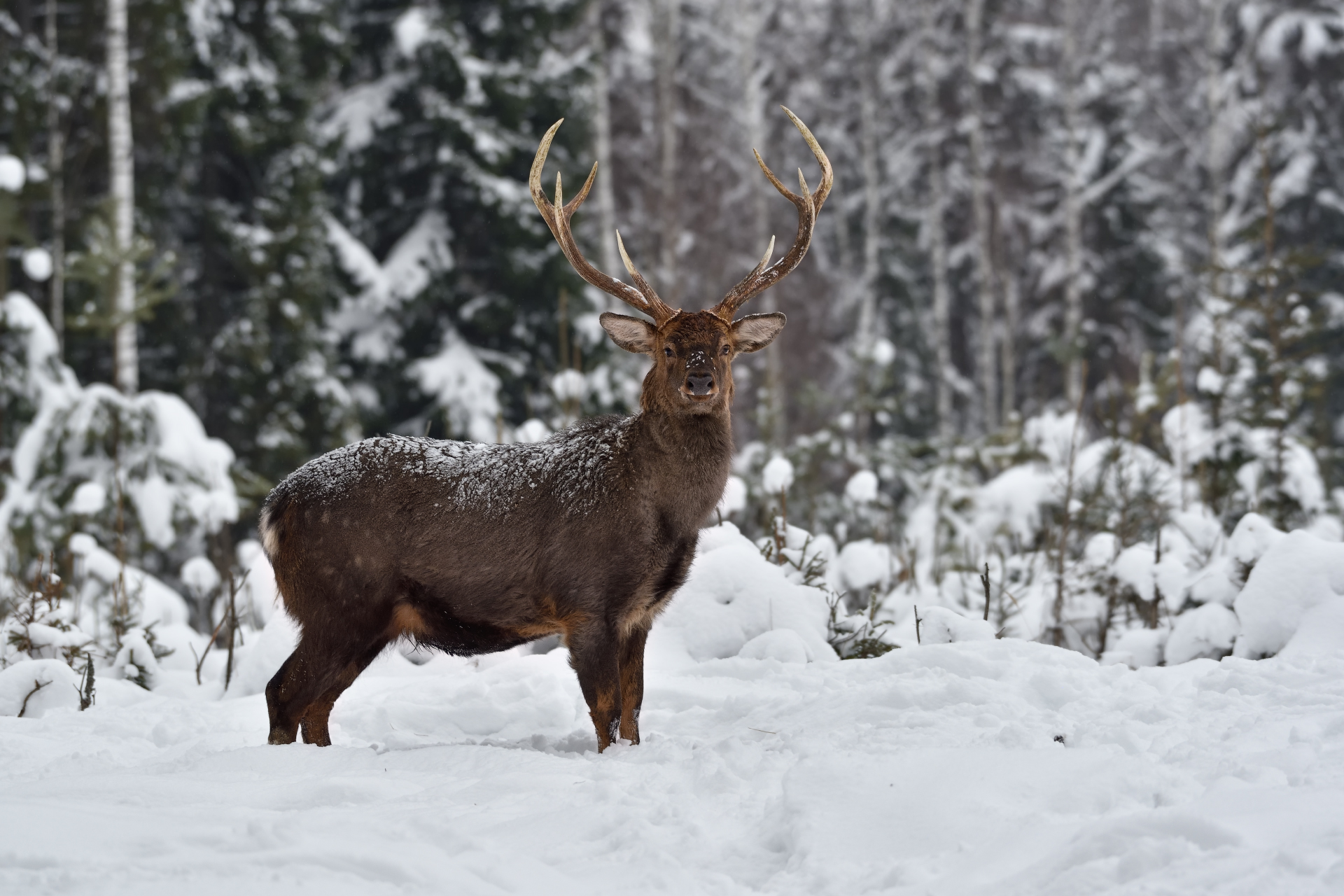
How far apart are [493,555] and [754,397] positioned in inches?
799

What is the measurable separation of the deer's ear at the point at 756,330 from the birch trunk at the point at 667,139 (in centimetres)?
1233

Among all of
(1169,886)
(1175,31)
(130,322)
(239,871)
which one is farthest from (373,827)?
(1175,31)

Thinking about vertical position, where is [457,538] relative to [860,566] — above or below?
above

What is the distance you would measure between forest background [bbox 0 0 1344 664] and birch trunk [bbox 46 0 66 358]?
5cm

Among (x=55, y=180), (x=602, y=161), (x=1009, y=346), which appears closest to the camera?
(x=55, y=180)

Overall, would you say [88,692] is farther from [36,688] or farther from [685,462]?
[685,462]

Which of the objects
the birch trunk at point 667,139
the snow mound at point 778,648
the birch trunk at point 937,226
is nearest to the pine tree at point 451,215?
Result: the birch trunk at point 667,139

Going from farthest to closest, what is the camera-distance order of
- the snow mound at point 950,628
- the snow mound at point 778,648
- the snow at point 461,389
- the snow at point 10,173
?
the snow at point 461,389 → the snow at point 10,173 → the snow mound at point 778,648 → the snow mound at point 950,628

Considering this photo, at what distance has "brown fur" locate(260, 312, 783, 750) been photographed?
4.63m

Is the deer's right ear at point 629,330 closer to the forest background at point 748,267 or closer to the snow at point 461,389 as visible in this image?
the forest background at point 748,267

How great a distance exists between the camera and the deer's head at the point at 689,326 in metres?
4.89

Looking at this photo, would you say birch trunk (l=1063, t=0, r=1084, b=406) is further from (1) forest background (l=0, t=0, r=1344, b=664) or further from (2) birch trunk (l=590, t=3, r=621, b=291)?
(2) birch trunk (l=590, t=3, r=621, b=291)

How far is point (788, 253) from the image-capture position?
205 inches

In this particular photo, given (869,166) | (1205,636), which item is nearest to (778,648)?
(1205,636)
